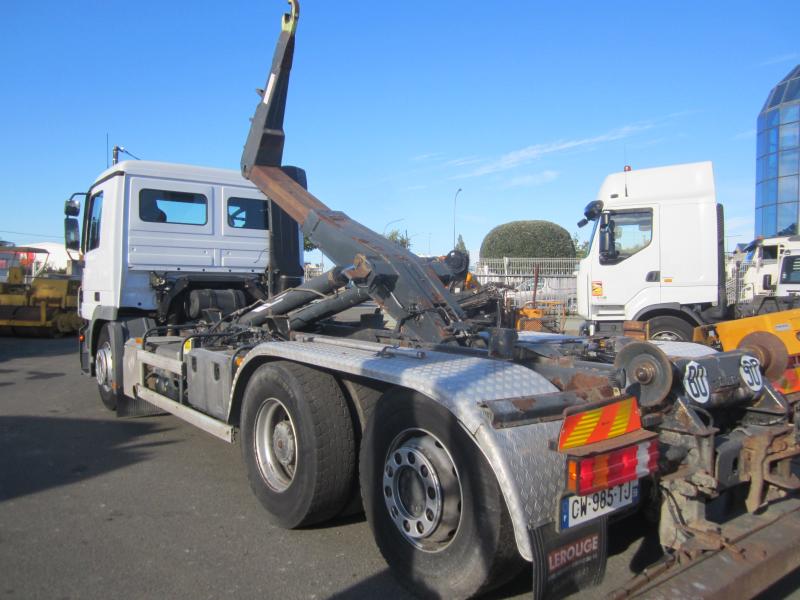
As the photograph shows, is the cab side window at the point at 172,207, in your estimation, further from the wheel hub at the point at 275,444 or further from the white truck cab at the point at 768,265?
the white truck cab at the point at 768,265

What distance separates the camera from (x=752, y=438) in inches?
117

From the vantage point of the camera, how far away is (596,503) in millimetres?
2637

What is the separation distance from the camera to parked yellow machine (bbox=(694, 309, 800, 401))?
12.2 ft

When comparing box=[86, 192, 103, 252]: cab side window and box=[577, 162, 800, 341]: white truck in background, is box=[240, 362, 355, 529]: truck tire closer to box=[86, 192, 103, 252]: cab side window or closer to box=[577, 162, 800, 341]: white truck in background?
box=[86, 192, 103, 252]: cab side window

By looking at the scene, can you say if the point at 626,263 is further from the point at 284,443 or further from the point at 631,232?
the point at 284,443

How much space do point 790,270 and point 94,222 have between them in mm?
11805

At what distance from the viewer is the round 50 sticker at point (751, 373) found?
11.1 ft

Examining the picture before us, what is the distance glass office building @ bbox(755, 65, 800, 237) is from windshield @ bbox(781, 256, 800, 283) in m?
21.9

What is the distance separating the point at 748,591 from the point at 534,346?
182cm

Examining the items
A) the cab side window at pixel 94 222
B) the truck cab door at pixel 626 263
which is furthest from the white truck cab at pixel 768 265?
the cab side window at pixel 94 222

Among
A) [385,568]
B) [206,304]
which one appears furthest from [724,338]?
[206,304]

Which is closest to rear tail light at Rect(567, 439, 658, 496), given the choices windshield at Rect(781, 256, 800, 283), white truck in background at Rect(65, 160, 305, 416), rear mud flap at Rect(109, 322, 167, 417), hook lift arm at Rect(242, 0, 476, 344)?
hook lift arm at Rect(242, 0, 476, 344)

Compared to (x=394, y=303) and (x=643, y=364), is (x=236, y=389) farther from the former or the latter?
(x=643, y=364)

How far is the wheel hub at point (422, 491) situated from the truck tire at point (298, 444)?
0.51m
